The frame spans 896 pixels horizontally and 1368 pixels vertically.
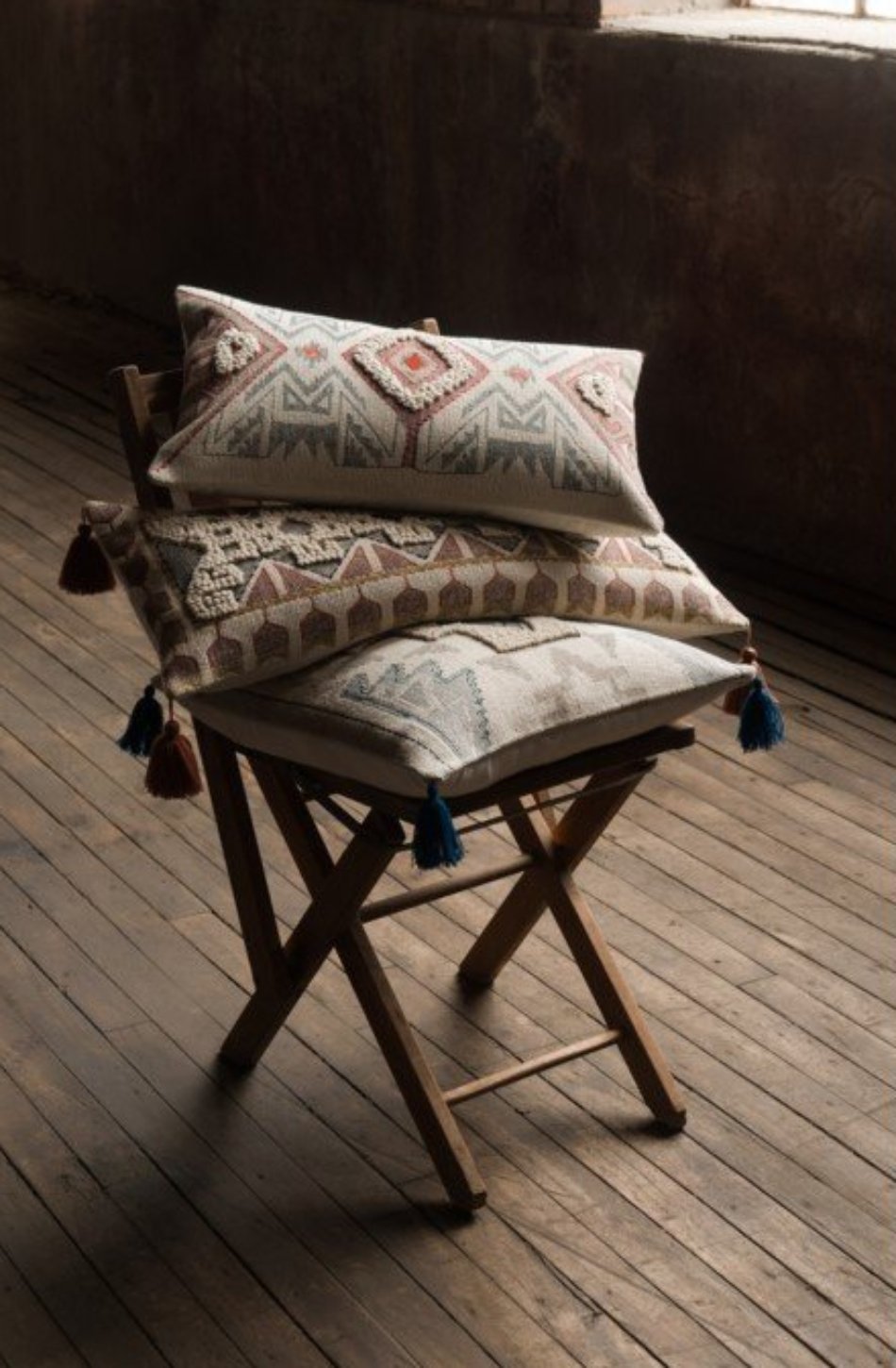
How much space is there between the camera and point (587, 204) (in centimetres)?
531

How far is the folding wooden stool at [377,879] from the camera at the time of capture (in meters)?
2.59

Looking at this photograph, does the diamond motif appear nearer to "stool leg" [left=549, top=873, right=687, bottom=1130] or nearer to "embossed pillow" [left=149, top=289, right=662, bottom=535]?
"embossed pillow" [left=149, top=289, right=662, bottom=535]

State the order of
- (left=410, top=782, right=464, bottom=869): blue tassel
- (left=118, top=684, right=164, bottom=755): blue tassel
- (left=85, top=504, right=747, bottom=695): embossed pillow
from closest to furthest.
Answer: (left=410, top=782, right=464, bottom=869): blue tassel < (left=85, top=504, right=747, bottom=695): embossed pillow < (left=118, top=684, right=164, bottom=755): blue tassel

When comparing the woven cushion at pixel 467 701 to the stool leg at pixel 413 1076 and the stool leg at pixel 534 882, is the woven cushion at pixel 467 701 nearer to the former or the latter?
the stool leg at pixel 534 882

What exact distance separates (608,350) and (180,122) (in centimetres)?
466

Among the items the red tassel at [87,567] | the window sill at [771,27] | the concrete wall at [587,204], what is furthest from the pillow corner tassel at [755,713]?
the window sill at [771,27]

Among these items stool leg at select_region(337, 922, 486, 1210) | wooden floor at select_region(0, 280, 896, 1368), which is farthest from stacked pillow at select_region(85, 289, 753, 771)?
wooden floor at select_region(0, 280, 896, 1368)

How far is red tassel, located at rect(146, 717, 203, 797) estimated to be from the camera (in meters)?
2.66

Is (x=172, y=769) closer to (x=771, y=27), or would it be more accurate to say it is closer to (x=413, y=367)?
(x=413, y=367)

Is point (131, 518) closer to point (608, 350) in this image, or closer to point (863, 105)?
point (608, 350)

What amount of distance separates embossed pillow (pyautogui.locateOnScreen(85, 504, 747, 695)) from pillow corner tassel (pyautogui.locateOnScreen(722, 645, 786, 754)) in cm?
8

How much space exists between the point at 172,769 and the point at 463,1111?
0.61m

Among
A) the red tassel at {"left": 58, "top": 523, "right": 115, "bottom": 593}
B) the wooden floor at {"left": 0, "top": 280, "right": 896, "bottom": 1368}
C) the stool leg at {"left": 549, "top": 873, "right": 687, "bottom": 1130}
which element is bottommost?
the wooden floor at {"left": 0, "top": 280, "right": 896, "bottom": 1368}

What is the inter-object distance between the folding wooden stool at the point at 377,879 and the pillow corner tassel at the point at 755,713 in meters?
0.12
